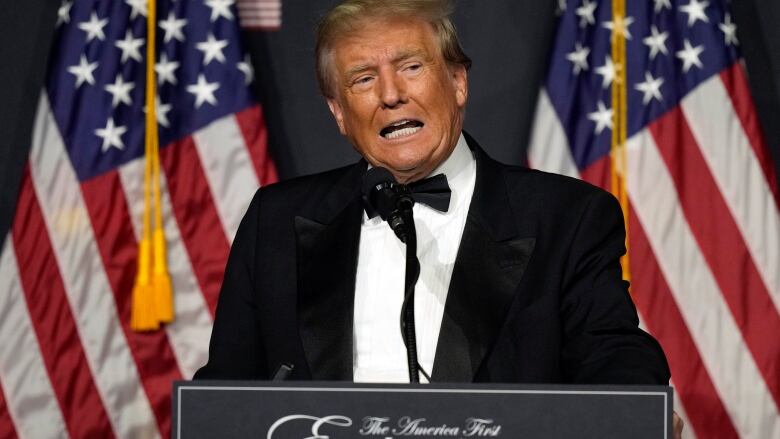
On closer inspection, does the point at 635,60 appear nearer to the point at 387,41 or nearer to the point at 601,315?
the point at 387,41

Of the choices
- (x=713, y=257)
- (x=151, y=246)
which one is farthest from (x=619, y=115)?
(x=151, y=246)

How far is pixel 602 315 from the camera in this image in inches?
70.4

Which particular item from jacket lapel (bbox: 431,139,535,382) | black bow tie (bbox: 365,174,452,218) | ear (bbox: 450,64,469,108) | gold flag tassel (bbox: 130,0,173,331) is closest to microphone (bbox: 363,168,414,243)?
jacket lapel (bbox: 431,139,535,382)

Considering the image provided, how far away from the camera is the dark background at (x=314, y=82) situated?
11.8 feet

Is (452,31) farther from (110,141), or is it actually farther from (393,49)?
(110,141)

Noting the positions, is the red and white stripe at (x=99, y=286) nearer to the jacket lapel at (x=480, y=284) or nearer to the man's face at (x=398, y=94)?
the man's face at (x=398, y=94)

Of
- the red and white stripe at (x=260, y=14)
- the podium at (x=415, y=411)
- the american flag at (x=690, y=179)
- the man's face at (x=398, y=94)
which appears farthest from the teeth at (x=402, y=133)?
the red and white stripe at (x=260, y=14)

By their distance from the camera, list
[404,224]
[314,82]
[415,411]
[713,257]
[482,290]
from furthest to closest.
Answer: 1. [314,82]
2. [713,257]
3. [482,290]
4. [404,224]
5. [415,411]

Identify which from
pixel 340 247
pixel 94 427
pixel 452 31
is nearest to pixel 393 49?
pixel 452 31

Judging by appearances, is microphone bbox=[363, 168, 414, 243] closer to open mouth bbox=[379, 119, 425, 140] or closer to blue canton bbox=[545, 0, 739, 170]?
open mouth bbox=[379, 119, 425, 140]

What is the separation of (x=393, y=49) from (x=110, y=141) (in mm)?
1606

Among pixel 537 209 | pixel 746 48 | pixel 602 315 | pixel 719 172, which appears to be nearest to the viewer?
pixel 602 315

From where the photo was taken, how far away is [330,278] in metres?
2.02

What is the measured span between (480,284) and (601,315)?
22 centimetres
